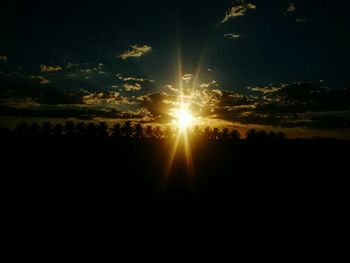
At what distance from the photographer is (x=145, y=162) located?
6969 centimetres

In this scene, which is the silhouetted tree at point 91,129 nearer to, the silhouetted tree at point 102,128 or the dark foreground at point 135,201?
the silhouetted tree at point 102,128

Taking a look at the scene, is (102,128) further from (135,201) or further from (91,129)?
(135,201)

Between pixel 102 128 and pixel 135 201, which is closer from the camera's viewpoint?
pixel 135 201

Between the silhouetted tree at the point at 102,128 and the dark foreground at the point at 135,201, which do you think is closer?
the dark foreground at the point at 135,201

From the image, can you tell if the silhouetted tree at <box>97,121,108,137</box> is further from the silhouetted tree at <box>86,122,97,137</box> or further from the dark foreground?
the dark foreground

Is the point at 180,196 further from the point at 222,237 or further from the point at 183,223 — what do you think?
the point at 222,237

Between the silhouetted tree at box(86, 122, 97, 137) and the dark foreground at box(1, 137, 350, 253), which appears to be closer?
the dark foreground at box(1, 137, 350, 253)

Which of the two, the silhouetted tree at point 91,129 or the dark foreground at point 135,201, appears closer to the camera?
the dark foreground at point 135,201

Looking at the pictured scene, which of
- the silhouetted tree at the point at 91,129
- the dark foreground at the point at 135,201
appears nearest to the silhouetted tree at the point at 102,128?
the silhouetted tree at the point at 91,129

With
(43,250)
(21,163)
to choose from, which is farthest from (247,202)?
(21,163)

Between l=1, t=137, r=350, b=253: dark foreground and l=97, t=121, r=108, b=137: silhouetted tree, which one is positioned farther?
l=97, t=121, r=108, b=137: silhouetted tree

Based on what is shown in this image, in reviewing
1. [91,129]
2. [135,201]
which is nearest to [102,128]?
[91,129]

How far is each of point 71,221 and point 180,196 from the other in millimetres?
15435

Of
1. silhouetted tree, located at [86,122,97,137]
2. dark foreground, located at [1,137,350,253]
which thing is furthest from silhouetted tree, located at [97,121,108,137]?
dark foreground, located at [1,137,350,253]
